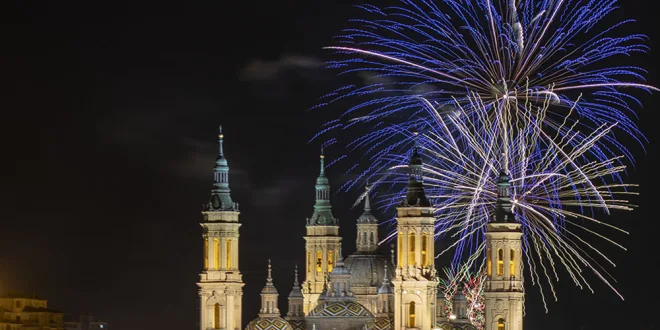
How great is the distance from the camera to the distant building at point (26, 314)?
537 ft

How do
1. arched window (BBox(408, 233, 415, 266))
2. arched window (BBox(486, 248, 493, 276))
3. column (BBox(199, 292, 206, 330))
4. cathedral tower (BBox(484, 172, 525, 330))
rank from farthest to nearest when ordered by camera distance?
column (BBox(199, 292, 206, 330)) → arched window (BBox(408, 233, 415, 266)) → arched window (BBox(486, 248, 493, 276)) → cathedral tower (BBox(484, 172, 525, 330))

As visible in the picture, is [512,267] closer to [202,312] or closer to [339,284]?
[339,284]

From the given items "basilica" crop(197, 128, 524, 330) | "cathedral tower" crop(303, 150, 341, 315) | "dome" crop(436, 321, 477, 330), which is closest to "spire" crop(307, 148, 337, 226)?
"cathedral tower" crop(303, 150, 341, 315)

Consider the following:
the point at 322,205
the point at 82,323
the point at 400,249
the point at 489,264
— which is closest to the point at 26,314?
the point at 82,323

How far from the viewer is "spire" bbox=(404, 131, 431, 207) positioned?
126812 millimetres

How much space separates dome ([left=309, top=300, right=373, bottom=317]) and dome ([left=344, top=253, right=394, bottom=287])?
8426mm

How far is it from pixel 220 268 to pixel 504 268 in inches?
746

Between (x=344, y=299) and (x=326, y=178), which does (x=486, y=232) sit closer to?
(x=344, y=299)

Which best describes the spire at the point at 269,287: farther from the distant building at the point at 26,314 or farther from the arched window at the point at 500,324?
the distant building at the point at 26,314

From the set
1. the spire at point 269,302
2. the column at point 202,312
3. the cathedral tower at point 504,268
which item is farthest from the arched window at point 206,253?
the cathedral tower at point 504,268

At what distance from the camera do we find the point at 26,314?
165 m

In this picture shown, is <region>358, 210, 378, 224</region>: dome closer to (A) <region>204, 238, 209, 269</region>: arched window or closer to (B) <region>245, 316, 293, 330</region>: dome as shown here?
(B) <region>245, 316, 293, 330</region>: dome

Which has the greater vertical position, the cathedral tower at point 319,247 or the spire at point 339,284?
the cathedral tower at point 319,247

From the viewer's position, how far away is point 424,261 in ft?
414
